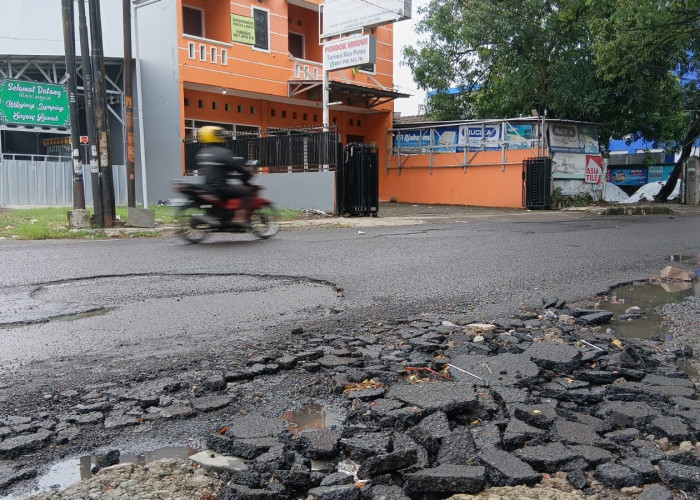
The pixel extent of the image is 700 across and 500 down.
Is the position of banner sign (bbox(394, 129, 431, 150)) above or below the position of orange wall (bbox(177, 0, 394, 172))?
below

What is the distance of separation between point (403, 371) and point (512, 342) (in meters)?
1.02

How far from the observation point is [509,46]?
23.9 m

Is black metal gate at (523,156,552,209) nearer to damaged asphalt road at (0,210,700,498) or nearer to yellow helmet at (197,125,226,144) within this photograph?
damaged asphalt road at (0,210,700,498)

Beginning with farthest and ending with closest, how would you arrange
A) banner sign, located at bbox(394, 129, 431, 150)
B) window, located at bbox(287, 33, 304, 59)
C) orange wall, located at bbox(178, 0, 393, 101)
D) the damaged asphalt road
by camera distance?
1. banner sign, located at bbox(394, 129, 431, 150)
2. window, located at bbox(287, 33, 304, 59)
3. orange wall, located at bbox(178, 0, 393, 101)
4. the damaged asphalt road

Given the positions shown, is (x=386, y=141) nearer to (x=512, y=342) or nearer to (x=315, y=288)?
(x=315, y=288)

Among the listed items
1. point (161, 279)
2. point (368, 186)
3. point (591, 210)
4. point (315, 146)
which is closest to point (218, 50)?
point (315, 146)

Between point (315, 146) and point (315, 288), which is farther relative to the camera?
point (315, 146)

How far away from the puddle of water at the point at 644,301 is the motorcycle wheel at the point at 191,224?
20.7ft

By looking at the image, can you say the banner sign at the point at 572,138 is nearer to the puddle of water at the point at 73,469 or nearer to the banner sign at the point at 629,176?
the banner sign at the point at 629,176

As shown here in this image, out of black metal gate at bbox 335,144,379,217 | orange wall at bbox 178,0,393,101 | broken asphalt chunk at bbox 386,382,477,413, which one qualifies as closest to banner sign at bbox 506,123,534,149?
orange wall at bbox 178,0,393,101

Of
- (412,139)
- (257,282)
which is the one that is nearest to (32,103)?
(257,282)

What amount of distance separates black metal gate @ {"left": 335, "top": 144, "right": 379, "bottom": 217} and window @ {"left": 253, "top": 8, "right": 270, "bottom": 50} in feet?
26.6

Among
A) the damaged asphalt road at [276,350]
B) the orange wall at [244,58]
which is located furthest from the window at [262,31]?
the damaged asphalt road at [276,350]

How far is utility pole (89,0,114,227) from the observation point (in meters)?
12.6
